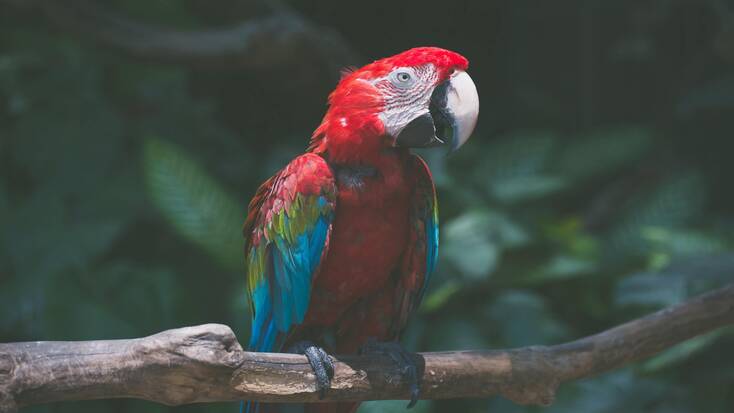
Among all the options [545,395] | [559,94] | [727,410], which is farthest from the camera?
[559,94]

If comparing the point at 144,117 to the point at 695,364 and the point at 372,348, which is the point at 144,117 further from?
the point at 695,364

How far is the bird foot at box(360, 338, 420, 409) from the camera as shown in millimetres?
1450

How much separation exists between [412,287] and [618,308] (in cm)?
140

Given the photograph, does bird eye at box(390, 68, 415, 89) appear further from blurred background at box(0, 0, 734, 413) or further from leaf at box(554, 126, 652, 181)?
leaf at box(554, 126, 652, 181)

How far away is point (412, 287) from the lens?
1.59 meters

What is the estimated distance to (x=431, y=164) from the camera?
2859 millimetres

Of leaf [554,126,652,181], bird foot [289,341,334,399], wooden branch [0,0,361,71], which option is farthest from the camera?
leaf [554,126,652,181]

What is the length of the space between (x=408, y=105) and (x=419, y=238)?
27 centimetres

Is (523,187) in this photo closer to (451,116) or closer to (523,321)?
(523,321)

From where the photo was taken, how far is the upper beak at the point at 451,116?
145 cm

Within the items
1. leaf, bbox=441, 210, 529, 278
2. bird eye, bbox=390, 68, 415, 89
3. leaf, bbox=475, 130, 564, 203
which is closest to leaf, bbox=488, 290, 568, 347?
leaf, bbox=441, 210, 529, 278

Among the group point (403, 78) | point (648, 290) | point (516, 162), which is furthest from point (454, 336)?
point (403, 78)

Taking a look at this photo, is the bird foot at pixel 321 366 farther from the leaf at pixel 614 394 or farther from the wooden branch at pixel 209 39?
the wooden branch at pixel 209 39

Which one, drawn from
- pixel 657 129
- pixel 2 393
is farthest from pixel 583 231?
pixel 2 393
